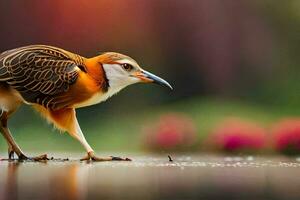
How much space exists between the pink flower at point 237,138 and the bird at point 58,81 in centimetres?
65

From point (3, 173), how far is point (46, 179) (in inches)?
6.6

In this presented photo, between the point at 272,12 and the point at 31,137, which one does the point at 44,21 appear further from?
the point at 272,12

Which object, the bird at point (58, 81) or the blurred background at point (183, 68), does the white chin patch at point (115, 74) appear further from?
the blurred background at point (183, 68)

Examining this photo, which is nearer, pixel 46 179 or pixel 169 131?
pixel 46 179

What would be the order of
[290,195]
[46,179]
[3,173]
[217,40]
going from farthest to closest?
[217,40] → [3,173] → [46,179] → [290,195]

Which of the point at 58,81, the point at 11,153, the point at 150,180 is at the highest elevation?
the point at 58,81

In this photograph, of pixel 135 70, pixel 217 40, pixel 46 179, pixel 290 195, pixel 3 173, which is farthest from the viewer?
pixel 217 40

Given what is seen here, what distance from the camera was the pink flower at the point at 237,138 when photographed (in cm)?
270

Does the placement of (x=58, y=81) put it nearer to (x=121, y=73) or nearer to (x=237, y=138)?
(x=121, y=73)

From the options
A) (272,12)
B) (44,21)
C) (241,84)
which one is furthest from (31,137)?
(272,12)

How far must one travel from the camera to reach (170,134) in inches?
108

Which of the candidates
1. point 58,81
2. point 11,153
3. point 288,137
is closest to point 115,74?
point 58,81

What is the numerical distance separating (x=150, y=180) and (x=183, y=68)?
3.92 feet

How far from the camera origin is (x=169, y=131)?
2729mm
